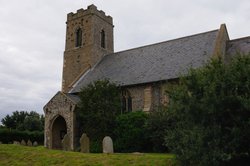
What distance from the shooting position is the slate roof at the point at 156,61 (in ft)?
82.7

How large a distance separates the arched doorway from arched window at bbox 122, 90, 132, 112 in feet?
19.1

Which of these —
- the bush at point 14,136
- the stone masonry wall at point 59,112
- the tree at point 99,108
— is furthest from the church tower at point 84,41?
the tree at point 99,108

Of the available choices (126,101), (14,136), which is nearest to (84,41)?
(126,101)

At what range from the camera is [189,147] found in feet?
37.8

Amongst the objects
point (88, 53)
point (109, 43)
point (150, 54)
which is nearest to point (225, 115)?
point (150, 54)

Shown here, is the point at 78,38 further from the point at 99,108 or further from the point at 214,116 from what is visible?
the point at 214,116

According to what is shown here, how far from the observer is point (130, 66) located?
29.3 m

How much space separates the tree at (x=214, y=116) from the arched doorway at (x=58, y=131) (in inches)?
682

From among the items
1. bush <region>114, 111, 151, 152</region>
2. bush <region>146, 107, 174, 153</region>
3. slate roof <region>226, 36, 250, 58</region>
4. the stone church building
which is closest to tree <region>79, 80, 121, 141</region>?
bush <region>114, 111, 151, 152</region>

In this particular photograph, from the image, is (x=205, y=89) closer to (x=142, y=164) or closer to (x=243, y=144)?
A: (x=243, y=144)

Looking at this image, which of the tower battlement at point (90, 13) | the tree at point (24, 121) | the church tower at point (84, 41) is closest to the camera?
the church tower at point (84, 41)

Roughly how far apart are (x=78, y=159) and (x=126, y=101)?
1222 cm

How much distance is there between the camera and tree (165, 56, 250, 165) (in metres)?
11.1

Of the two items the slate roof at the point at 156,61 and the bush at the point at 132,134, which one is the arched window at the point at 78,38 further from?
the bush at the point at 132,134
